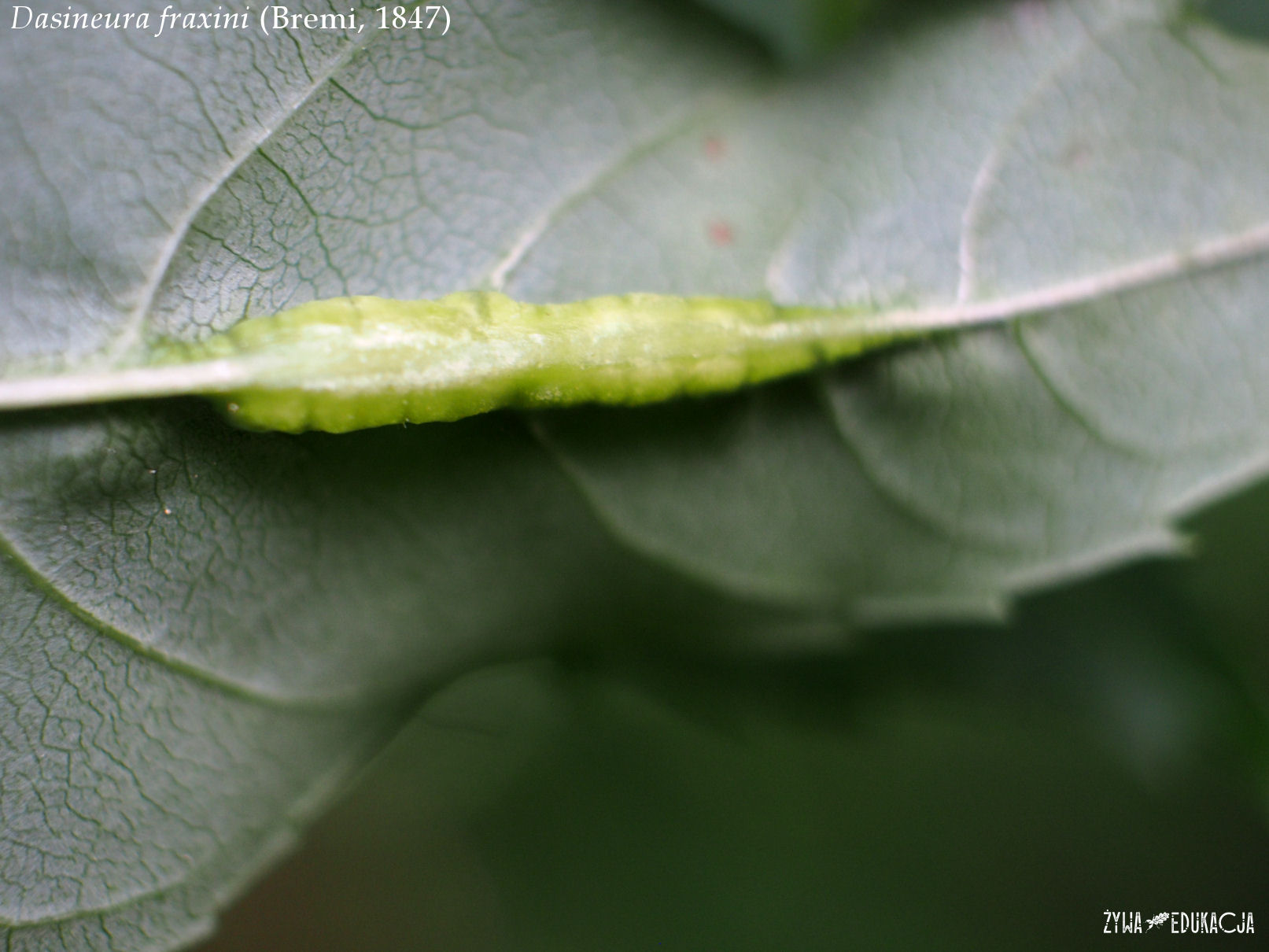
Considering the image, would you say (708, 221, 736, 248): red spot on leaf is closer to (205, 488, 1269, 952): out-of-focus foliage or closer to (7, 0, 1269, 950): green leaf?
(7, 0, 1269, 950): green leaf

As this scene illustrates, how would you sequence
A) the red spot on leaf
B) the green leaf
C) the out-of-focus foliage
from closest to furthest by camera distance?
the green leaf, the red spot on leaf, the out-of-focus foliage

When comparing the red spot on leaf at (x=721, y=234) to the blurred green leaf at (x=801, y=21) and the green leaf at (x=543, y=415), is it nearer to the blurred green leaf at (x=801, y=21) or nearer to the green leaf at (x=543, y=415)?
the green leaf at (x=543, y=415)

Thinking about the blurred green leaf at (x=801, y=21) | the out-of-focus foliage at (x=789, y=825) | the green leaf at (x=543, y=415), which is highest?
the blurred green leaf at (x=801, y=21)

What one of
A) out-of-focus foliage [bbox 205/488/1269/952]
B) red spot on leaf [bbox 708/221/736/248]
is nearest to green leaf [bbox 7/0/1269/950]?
red spot on leaf [bbox 708/221/736/248]

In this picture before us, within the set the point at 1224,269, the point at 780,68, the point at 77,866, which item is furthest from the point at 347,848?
the point at 1224,269

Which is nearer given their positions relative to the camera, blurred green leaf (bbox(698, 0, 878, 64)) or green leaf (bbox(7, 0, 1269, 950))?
green leaf (bbox(7, 0, 1269, 950))

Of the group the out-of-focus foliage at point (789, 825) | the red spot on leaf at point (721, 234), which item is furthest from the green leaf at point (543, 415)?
the out-of-focus foliage at point (789, 825)

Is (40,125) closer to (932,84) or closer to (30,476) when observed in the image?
(30,476)

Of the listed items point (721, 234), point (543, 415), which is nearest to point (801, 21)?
point (721, 234)

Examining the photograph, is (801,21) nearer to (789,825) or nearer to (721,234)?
(721,234)
